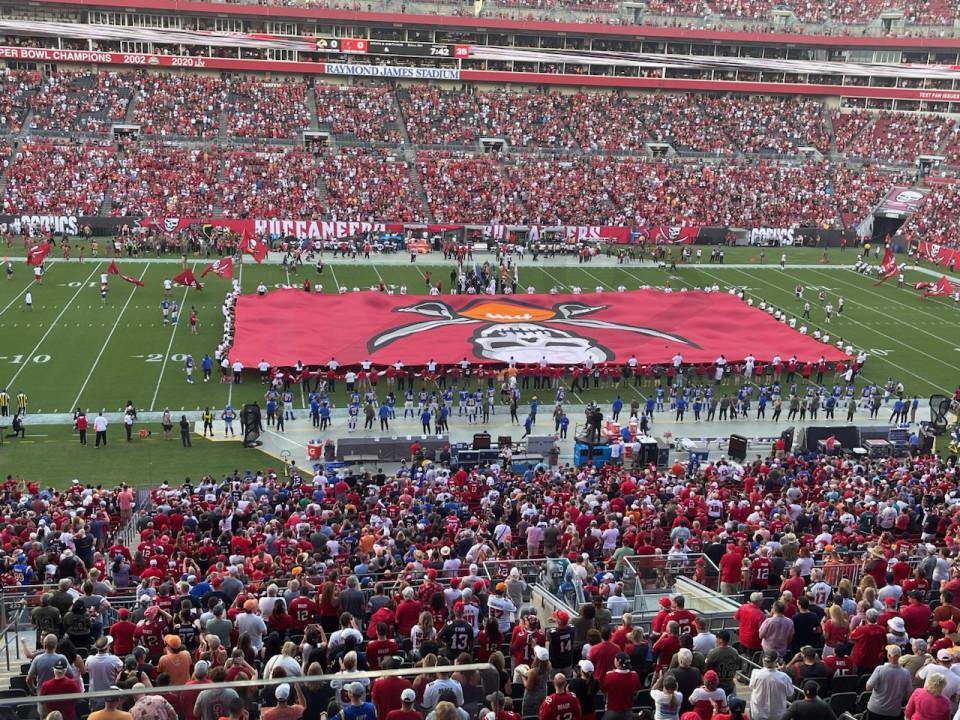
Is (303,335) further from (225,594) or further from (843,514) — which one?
(225,594)

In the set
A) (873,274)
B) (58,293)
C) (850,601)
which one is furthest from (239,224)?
Result: (850,601)

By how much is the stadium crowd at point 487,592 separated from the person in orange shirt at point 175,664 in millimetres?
17

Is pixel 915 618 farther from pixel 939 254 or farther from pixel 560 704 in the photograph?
pixel 939 254

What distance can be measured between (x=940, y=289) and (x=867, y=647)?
37.9 metres

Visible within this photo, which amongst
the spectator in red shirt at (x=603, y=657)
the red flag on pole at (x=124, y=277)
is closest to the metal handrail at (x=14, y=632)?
the spectator in red shirt at (x=603, y=657)

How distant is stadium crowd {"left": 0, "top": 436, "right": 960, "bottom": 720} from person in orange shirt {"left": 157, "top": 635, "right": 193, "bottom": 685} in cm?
2

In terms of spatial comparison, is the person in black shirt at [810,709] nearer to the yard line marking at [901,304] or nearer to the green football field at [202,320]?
the green football field at [202,320]

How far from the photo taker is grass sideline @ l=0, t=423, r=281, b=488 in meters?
23.8

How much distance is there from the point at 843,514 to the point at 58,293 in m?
31.4

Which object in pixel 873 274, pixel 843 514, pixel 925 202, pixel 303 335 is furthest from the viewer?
pixel 925 202

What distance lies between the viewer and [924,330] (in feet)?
130

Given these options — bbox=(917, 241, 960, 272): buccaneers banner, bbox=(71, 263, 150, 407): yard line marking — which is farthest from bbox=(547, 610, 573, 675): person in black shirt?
bbox=(917, 241, 960, 272): buccaneers banner

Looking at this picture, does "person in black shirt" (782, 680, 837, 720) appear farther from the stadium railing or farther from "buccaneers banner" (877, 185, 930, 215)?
"buccaneers banner" (877, 185, 930, 215)

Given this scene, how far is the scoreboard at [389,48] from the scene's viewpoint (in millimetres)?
67000
